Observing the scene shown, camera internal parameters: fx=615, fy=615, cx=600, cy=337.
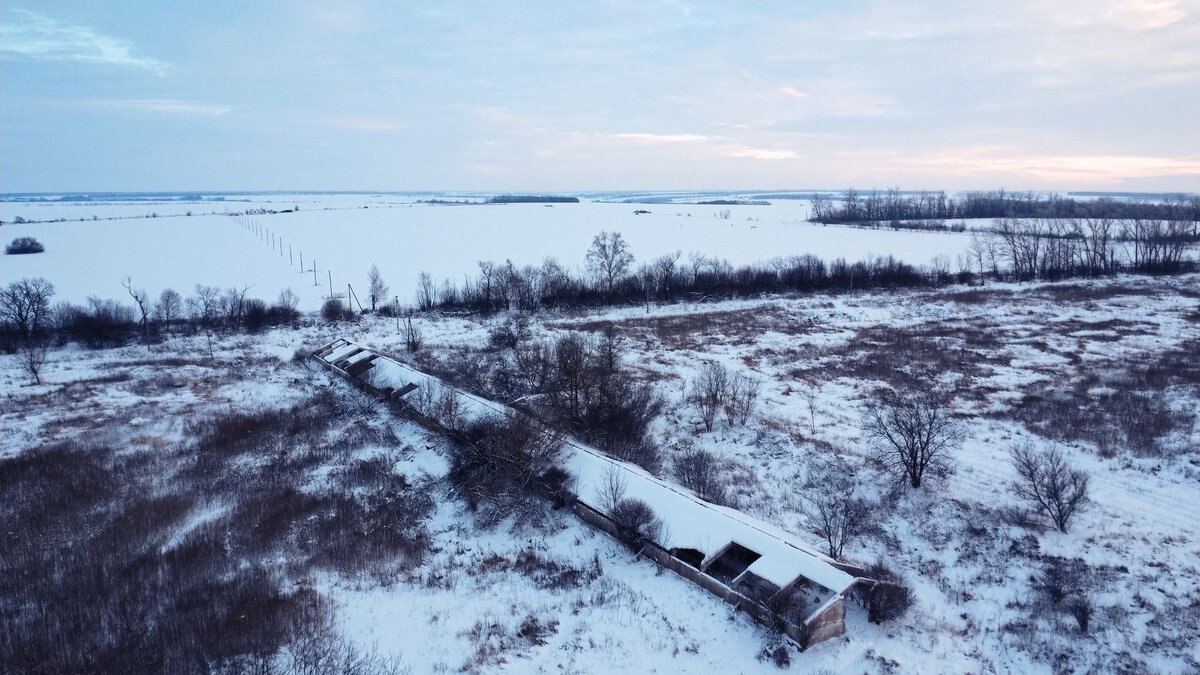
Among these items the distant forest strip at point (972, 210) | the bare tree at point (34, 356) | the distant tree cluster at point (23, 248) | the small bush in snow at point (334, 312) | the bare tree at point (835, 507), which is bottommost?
the bare tree at point (835, 507)

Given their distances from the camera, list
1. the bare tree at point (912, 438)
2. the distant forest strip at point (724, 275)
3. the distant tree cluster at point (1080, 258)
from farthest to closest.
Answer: the distant tree cluster at point (1080, 258)
the distant forest strip at point (724, 275)
the bare tree at point (912, 438)

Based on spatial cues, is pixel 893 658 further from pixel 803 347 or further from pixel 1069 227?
pixel 1069 227

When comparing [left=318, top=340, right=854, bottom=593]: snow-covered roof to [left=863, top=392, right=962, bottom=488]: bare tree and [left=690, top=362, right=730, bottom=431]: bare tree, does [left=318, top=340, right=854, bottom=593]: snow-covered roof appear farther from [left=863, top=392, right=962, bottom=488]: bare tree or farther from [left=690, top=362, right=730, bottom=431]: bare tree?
[left=690, top=362, right=730, bottom=431]: bare tree

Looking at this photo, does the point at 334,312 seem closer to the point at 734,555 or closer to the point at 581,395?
the point at 581,395

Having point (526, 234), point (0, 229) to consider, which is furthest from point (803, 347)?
point (0, 229)

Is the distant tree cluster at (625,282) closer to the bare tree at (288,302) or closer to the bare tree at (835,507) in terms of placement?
the bare tree at (288,302)

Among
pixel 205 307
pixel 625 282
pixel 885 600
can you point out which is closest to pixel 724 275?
pixel 625 282

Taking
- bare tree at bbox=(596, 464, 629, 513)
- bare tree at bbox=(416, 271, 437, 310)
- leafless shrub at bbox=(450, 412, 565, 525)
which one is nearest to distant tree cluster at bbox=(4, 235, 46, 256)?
bare tree at bbox=(416, 271, 437, 310)

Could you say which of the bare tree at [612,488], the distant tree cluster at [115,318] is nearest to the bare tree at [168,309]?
the distant tree cluster at [115,318]
